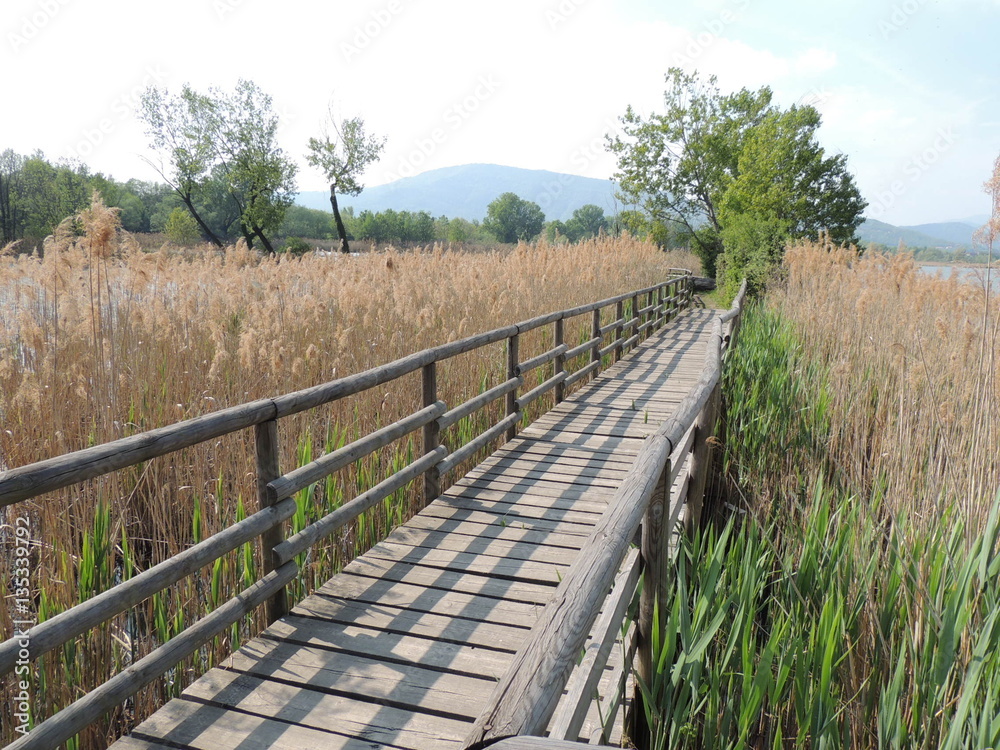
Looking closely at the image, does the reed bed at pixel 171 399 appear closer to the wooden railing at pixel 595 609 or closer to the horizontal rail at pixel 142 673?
the horizontal rail at pixel 142 673

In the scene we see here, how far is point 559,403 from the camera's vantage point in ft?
23.9

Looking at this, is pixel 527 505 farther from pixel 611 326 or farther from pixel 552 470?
pixel 611 326

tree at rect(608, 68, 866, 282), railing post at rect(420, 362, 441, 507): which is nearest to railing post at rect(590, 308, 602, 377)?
railing post at rect(420, 362, 441, 507)

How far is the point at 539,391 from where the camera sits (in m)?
6.41

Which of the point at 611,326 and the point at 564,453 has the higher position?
the point at 611,326

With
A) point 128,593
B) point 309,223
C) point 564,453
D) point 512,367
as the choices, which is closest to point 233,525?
point 128,593

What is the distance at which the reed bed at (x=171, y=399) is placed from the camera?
112 inches

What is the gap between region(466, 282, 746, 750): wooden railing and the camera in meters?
0.93

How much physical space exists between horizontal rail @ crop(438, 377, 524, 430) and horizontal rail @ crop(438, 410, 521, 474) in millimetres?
211

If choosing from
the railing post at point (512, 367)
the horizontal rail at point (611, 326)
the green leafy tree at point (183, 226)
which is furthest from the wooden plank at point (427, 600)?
the green leafy tree at point (183, 226)

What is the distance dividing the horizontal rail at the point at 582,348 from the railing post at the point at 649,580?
16.8ft

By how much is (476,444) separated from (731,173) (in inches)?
1577

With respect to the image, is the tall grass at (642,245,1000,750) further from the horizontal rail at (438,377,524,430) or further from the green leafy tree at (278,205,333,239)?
the green leafy tree at (278,205,333,239)

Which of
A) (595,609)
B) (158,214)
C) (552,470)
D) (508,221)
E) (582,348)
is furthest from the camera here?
(508,221)
